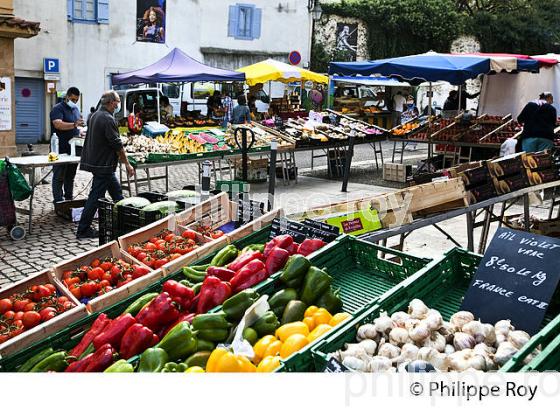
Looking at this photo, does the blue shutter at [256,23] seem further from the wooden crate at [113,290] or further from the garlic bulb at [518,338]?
the garlic bulb at [518,338]

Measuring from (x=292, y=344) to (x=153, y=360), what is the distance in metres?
0.68

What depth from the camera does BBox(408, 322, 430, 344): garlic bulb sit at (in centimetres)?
282

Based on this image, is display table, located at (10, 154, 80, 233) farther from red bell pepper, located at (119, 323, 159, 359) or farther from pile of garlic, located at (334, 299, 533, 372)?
pile of garlic, located at (334, 299, 533, 372)

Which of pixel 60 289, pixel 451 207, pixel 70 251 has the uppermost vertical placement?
pixel 451 207

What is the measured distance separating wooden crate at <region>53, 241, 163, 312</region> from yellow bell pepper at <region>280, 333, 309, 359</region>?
1.46 metres

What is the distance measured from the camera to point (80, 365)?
3.21m

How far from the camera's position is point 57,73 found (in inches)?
832

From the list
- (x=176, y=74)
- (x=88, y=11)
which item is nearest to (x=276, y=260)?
(x=176, y=74)

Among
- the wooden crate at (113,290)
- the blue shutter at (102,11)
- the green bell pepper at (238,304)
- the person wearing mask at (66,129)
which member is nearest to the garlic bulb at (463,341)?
the green bell pepper at (238,304)

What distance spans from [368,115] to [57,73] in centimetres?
1139

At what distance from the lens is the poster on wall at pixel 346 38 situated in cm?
3094

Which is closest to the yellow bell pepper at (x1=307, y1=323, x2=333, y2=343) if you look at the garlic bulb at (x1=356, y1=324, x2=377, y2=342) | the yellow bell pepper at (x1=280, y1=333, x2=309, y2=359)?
the yellow bell pepper at (x1=280, y1=333, x2=309, y2=359)

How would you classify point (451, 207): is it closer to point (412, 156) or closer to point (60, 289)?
point (60, 289)

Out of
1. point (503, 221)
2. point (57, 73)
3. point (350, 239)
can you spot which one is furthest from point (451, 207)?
point (57, 73)
